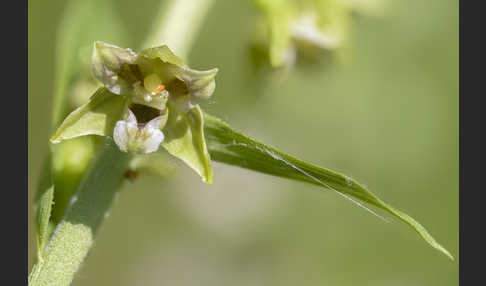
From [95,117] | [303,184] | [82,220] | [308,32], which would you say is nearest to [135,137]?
[95,117]

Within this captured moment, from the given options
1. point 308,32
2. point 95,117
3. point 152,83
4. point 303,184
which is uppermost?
point 308,32

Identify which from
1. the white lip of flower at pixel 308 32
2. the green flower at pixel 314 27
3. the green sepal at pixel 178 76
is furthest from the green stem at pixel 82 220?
the white lip of flower at pixel 308 32

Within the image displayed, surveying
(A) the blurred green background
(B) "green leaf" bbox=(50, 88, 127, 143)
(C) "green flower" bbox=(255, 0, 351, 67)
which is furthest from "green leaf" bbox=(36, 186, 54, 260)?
(A) the blurred green background

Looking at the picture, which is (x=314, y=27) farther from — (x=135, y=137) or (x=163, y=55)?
(x=135, y=137)

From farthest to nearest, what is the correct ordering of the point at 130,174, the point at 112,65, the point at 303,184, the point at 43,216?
the point at 303,184 → the point at 130,174 → the point at 112,65 → the point at 43,216

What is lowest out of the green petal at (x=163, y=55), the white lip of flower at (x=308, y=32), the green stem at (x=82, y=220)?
the green stem at (x=82, y=220)

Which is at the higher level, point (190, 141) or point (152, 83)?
point (152, 83)

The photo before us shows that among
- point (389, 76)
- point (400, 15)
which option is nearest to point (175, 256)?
point (389, 76)

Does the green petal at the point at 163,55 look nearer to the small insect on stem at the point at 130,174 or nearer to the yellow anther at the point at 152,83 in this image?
the yellow anther at the point at 152,83
